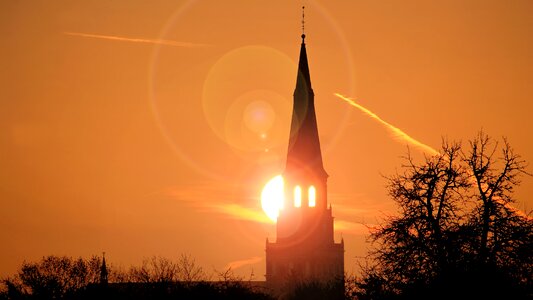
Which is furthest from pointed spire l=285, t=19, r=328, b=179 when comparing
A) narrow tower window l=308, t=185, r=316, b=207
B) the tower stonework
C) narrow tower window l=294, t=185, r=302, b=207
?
narrow tower window l=294, t=185, r=302, b=207

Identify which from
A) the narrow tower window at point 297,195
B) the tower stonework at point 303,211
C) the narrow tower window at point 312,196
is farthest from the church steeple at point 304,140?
the narrow tower window at point 297,195

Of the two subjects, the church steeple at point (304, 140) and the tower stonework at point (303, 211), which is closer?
the church steeple at point (304, 140)

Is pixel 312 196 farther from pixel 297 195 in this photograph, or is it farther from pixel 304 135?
pixel 304 135

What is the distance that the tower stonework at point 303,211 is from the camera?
108 metres

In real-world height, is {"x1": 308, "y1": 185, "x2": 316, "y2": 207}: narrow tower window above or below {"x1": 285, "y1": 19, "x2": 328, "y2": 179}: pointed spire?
below

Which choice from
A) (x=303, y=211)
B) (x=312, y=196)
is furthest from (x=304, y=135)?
(x=303, y=211)

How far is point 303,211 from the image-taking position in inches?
4272

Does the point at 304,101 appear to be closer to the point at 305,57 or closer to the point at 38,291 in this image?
the point at 305,57

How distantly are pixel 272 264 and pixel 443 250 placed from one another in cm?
7147

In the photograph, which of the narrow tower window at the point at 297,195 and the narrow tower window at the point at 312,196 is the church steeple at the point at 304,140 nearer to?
the narrow tower window at the point at 312,196

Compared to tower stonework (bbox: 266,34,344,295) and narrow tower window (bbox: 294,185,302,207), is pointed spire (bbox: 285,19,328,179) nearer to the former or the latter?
tower stonework (bbox: 266,34,344,295)

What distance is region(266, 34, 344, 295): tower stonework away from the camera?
108 metres

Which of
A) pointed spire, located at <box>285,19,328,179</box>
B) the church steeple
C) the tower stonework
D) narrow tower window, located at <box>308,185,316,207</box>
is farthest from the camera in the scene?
narrow tower window, located at <box>308,185,316,207</box>

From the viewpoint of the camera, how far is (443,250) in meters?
39.5
